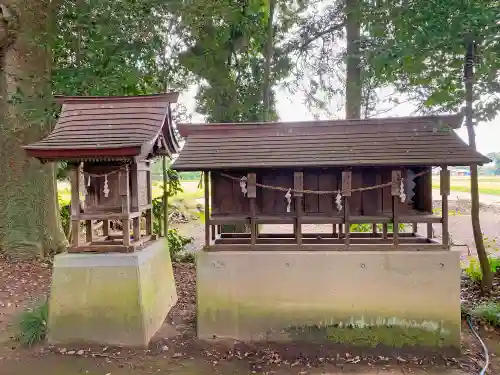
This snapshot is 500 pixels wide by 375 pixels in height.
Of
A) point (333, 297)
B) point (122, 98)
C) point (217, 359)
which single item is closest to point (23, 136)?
point (122, 98)

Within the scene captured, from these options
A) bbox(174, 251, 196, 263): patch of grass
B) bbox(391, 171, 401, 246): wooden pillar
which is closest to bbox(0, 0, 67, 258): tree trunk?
bbox(174, 251, 196, 263): patch of grass

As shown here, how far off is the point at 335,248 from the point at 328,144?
1.75 metres

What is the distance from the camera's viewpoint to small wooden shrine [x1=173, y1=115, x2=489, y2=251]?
5812 mm

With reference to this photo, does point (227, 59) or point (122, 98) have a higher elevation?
point (227, 59)

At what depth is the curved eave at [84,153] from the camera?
18.9 feet

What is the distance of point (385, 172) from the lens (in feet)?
19.9

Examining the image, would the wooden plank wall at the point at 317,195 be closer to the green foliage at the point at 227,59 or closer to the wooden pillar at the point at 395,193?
the wooden pillar at the point at 395,193

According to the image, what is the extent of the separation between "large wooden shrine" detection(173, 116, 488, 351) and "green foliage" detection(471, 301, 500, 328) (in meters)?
1.56

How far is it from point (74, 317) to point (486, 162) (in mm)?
7084

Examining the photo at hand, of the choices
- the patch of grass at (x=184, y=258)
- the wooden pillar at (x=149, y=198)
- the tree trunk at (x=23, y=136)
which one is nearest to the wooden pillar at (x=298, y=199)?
the wooden pillar at (x=149, y=198)

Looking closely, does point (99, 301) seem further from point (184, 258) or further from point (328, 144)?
point (184, 258)

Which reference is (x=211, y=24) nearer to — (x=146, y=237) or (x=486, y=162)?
(x=146, y=237)

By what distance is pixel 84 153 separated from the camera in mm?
5832

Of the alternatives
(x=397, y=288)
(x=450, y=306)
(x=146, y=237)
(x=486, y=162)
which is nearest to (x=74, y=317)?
(x=146, y=237)
